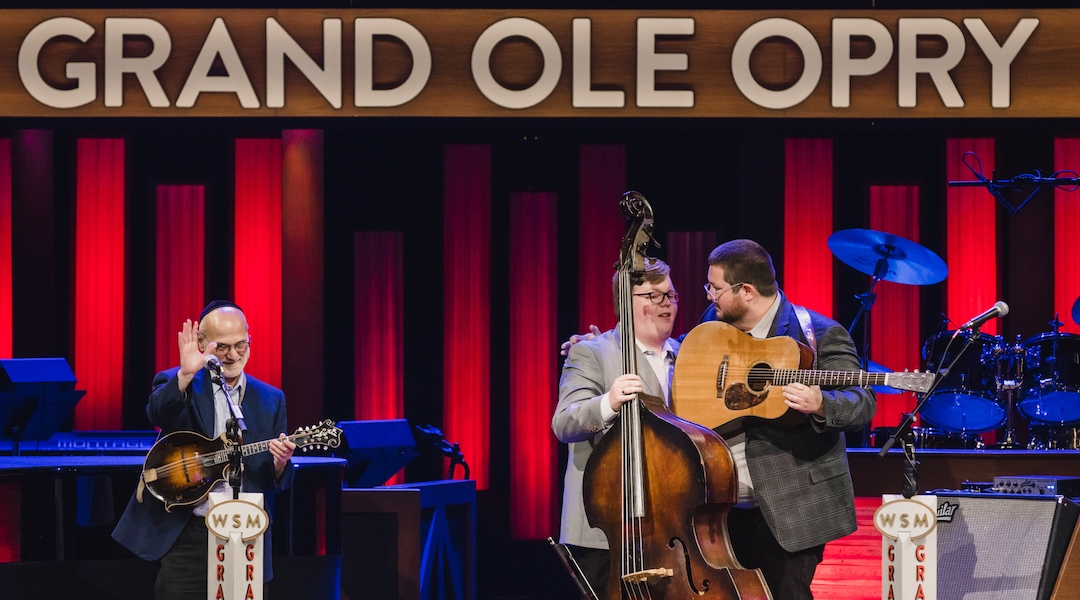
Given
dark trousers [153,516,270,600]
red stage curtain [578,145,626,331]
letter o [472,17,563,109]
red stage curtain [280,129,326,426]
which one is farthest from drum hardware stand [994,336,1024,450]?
dark trousers [153,516,270,600]

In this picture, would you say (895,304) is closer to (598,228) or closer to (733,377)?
(598,228)

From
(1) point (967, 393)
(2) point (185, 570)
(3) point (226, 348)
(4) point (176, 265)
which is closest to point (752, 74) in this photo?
(1) point (967, 393)

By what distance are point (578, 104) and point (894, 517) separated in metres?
3.11

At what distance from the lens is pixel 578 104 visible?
619cm

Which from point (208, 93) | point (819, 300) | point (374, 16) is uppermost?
point (374, 16)

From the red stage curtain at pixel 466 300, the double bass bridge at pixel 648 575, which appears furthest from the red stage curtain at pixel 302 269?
the double bass bridge at pixel 648 575

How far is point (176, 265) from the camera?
8.70 metres

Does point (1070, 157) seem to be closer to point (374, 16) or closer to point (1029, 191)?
point (1029, 191)

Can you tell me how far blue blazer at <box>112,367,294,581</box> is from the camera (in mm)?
4250

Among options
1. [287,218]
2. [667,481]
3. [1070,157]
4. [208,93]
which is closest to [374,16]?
[208,93]

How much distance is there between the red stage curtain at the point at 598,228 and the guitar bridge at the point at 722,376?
4805 millimetres

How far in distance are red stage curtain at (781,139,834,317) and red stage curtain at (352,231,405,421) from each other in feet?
8.90

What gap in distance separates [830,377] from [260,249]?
568cm

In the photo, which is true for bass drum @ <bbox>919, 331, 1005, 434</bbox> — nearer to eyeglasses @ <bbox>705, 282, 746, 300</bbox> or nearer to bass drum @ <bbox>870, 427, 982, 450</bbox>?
bass drum @ <bbox>870, 427, 982, 450</bbox>
